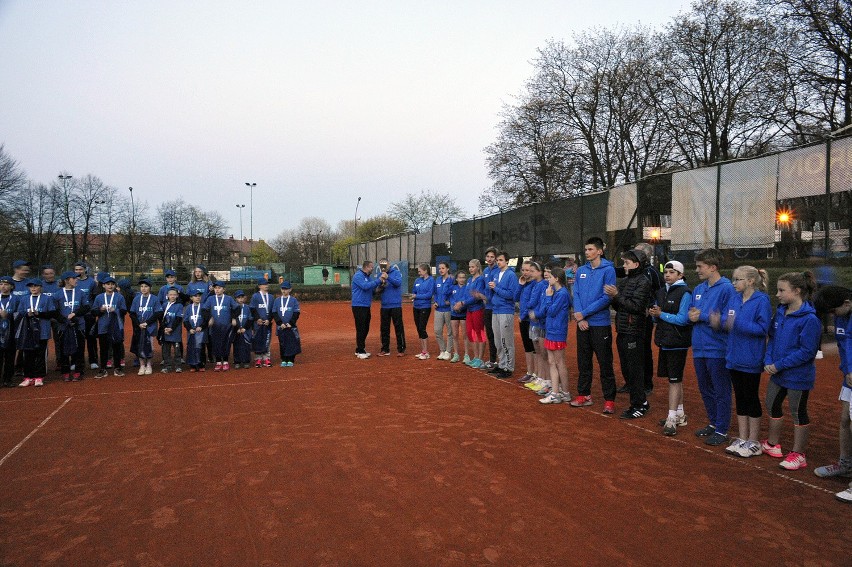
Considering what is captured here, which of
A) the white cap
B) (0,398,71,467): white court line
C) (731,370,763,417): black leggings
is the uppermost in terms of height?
the white cap

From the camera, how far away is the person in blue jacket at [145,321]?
392 inches

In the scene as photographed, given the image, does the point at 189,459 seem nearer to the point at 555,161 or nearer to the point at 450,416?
the point at 450,416

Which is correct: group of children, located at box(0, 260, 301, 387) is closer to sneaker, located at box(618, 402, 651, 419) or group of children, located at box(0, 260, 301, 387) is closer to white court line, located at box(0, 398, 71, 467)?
white court line, located at box(0, 398, 71, 467)

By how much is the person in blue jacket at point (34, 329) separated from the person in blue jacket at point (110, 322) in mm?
753

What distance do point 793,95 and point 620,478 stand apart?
76.6ft

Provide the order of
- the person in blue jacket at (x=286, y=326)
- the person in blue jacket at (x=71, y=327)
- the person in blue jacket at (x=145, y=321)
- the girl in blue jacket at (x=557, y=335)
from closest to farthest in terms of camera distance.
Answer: the girl in blue jacket at (x=557, y=335)
the person in blue jacket at (x=71, y=327)
the person in blue jacket at (x=145, y=321)
the person in blue jacket at (x=286, y=326)

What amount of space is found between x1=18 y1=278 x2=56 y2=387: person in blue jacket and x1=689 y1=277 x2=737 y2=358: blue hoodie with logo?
967 centimetres

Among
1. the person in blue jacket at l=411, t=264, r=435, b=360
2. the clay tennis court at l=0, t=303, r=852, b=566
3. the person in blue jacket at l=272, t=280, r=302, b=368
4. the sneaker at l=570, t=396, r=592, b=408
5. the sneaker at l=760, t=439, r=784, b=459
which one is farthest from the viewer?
the person in blue jacket at l=411, t=264, r=435, b=360

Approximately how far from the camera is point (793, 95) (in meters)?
21.7

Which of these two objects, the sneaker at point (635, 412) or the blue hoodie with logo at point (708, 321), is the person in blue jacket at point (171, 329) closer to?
the sneaker at point (635, 412)

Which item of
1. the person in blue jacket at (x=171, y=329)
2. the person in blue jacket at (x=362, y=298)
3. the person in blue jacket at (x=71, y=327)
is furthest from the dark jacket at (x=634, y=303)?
the person in blue jacket at (x=71, y=327)

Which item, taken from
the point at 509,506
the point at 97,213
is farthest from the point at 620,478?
the point at 97,213

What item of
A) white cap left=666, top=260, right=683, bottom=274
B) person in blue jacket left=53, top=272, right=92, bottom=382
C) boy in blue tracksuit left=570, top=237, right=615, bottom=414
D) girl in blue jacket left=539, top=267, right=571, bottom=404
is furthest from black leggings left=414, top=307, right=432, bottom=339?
person in blue jacket left=53, top=272, right=92, bottom=382

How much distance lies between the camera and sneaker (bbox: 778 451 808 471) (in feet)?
15.3
